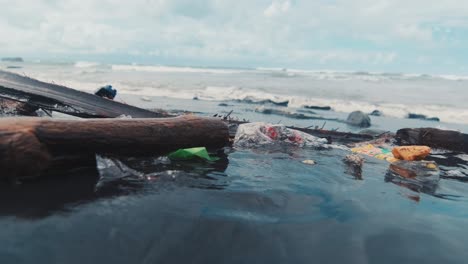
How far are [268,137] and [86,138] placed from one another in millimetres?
3469

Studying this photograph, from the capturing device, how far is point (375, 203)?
157 inches

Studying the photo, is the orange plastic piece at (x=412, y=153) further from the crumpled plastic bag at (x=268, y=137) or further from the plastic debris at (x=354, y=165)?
the crumpled plastic bag at (x=268, y=137)

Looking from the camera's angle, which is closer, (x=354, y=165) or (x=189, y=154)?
(x=189, y=154)

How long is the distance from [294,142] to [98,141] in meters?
3.77

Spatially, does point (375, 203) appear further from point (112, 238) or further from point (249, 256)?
point (112, 238)

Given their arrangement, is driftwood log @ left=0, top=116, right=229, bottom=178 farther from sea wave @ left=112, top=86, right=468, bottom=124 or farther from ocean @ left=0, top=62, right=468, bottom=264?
sea wave @ left=112, top=86, right=468, bottom=124

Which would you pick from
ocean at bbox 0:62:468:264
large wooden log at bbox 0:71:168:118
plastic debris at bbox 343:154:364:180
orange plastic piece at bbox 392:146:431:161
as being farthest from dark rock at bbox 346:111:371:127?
ocean at bbox 0:62:468:264

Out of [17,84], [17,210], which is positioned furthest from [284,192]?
[17,84]

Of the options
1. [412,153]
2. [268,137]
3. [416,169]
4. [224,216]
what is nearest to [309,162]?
[268,137]

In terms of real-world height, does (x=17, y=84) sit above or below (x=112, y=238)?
above

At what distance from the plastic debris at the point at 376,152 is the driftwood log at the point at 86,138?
120 inches

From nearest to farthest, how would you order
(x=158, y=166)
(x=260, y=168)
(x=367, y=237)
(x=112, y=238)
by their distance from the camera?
(x=112, y=238) < (x=367, y=237) < (x=158, y=166) < (x=260, y=168)

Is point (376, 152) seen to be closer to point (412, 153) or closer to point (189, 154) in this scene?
point (412, 153)

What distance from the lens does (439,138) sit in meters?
7.82
